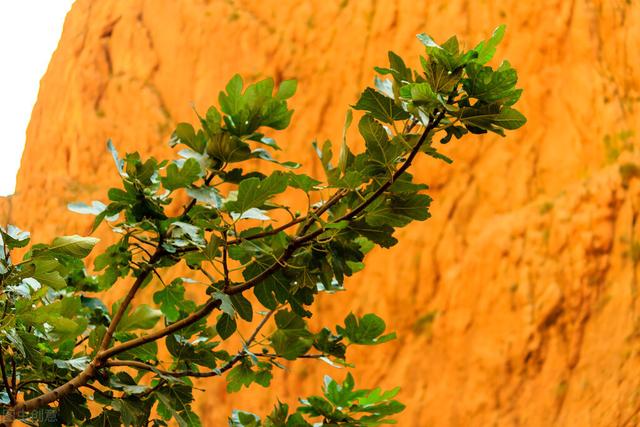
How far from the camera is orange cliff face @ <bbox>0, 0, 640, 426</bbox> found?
162 inches

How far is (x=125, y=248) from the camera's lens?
56.4 inches

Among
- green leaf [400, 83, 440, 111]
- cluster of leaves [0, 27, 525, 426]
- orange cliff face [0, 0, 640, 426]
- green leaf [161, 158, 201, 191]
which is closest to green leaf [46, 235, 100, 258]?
cluster of leaves [0, 27, 525, 426]

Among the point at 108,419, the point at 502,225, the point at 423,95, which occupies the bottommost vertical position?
the point at 108,419

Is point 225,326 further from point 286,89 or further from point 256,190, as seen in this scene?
point 286,89

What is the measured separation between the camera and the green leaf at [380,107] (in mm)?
1197

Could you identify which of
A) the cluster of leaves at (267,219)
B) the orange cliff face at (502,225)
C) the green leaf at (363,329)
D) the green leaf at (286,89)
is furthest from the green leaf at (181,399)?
the orange cliff face at (502,225)

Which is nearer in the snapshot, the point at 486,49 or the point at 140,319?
the point at 486,49

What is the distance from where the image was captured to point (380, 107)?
3.97 ft

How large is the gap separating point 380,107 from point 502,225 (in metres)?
3.29

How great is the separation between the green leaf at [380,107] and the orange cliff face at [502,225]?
307 centimetres

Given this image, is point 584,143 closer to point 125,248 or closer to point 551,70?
point 551,70

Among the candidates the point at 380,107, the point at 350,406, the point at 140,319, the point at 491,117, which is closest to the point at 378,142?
the point at 380,107

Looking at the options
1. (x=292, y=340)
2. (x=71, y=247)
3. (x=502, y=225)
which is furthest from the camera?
(x=502, y=225)

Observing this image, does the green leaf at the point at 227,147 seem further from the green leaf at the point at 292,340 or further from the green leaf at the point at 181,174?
the green leaf at the point at 292,340
